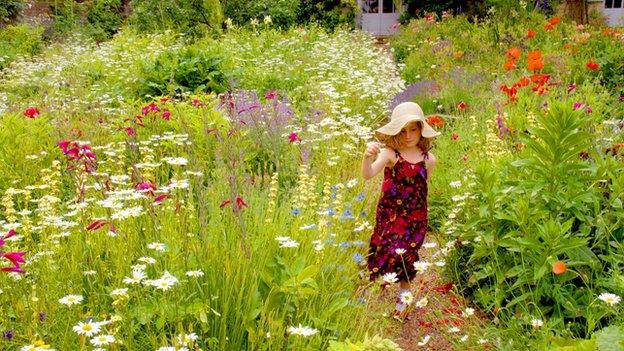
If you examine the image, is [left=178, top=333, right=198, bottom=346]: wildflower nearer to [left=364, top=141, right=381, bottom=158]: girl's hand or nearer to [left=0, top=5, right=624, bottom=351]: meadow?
[left=0, top=5, right=624, bottom=351]: meadow

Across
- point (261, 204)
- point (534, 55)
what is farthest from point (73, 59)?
point (261, 204)

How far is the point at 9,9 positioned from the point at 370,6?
463 inches

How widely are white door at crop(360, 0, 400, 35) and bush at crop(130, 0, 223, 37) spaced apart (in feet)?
28.3

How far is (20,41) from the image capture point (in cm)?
1548

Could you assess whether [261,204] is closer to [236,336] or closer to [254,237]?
[254,237]

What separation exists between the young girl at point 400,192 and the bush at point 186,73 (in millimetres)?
4824

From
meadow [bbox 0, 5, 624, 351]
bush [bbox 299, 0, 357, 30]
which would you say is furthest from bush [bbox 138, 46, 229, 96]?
bush [bbox 299, 0, 357, 30]

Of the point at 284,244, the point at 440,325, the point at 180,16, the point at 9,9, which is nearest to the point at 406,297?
the point at 440,325

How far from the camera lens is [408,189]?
3.76m

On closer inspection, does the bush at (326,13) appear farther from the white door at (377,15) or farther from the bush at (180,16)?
the bush at (180,16)

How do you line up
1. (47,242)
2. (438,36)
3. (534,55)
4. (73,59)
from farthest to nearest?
1. (438,36)
2. (73,59)
3. (534,55)
4. (47,242)

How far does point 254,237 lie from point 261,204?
532 millimetres

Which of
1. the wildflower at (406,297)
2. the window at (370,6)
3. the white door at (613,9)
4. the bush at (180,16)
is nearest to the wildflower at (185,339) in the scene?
the wildflower at (406,297)

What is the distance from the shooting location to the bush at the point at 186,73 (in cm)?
830
